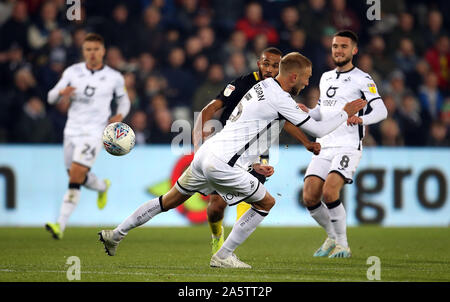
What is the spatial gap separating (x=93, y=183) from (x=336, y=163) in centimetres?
391

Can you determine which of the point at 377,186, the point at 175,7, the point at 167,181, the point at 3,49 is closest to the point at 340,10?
the point at 175,7

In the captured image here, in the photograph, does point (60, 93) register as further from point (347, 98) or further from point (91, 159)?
point (347, 98)

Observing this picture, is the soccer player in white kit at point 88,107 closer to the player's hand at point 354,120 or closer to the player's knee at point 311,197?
the player's knee at point 311,197

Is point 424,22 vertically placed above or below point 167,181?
above

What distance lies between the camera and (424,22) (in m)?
17.3

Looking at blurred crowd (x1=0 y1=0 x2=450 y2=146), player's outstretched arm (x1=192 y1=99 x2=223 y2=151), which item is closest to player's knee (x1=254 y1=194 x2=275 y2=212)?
player's outstretched arm (x1=192 y1=99 x2=223 y2=151)

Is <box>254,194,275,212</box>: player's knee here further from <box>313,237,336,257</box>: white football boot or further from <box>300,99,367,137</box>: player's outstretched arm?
<box>313,237,336,257</box>: white football boot

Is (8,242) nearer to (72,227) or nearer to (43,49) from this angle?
(72,227)

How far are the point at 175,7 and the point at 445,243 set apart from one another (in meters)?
7.60

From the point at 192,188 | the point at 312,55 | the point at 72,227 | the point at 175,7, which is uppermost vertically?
the point at 175,7

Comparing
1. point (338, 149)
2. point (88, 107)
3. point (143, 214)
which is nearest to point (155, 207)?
point (143, 214)

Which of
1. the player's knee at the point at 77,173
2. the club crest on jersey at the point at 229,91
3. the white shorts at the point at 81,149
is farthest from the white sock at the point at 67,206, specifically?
the club crest on jersey at the point at 229,91

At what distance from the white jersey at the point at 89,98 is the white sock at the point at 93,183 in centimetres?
59
